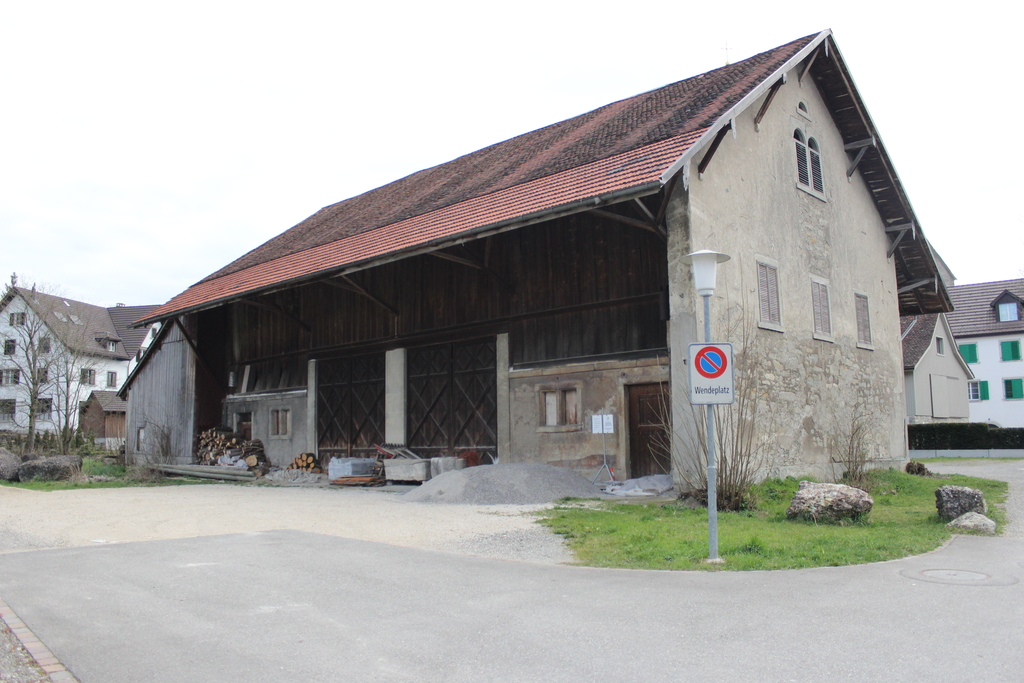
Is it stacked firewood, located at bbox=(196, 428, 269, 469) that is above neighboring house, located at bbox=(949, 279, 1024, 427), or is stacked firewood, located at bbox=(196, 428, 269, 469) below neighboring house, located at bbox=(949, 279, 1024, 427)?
below

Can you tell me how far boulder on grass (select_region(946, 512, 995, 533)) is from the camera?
10.1 metres

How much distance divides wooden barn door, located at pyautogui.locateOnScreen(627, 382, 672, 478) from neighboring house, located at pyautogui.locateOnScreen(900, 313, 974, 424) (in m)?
28.0

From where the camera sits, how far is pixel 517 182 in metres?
17.5

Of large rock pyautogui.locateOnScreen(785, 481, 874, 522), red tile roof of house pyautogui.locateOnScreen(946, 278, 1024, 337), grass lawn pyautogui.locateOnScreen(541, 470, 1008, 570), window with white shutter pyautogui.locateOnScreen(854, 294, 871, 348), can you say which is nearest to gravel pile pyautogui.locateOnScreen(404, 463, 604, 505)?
grass lawn pyautogui.locateOnScreen(541, 470, 1008, 570)

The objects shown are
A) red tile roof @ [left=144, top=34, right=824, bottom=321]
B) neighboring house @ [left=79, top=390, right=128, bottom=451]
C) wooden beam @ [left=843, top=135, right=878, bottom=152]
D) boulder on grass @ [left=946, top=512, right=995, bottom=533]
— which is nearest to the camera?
boulder on grass @ [left=946, top=512, right=995, bottom=533]

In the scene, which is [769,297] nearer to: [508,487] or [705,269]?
[508,487]

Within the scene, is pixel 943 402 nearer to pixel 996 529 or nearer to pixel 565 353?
pixel 565 353

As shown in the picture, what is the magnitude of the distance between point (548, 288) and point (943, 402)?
33.2m

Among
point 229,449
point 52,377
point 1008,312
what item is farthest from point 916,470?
point 52,377

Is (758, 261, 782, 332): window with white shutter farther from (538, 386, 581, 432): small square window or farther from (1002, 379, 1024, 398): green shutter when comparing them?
(1002, 379, 1024, 398): green shutter

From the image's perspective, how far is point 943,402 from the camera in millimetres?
42781

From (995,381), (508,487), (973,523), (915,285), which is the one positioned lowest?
→ (973,523)

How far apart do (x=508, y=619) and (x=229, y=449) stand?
21121mm

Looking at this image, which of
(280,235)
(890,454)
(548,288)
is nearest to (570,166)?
(548,288)
